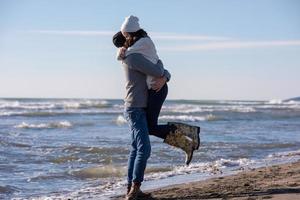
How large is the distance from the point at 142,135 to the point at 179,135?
48 centimetres

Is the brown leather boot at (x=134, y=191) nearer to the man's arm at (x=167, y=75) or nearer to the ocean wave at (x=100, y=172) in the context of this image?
the man's arm at (x=167, y=75)

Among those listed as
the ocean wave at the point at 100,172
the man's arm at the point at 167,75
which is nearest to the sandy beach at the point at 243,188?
the man's arm at the point at 167,75

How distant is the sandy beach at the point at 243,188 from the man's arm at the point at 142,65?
3.74 ft

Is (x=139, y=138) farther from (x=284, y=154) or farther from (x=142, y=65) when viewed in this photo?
(x=284, y=154)

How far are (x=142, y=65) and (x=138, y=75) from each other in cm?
Answer: 13

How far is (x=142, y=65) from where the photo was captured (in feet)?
16.8

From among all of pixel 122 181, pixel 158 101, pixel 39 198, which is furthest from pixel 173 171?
pixel 158 101

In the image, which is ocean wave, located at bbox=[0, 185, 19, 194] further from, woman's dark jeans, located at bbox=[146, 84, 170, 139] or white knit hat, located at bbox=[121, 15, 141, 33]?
white knit hat, located at bbox=[121, 15, 141, 33]

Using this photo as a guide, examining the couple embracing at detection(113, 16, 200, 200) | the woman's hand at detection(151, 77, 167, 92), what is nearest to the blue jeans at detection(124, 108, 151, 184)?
the couple embracing at detection(113, 16, 200, 200)

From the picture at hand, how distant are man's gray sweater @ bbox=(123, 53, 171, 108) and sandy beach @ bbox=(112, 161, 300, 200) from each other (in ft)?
2.94

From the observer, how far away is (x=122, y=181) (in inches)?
287

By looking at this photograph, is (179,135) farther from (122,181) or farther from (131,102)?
(122,181)

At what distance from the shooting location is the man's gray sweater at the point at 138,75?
511 centimetres

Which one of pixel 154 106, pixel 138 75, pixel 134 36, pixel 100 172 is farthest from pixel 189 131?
pixel 100 172
